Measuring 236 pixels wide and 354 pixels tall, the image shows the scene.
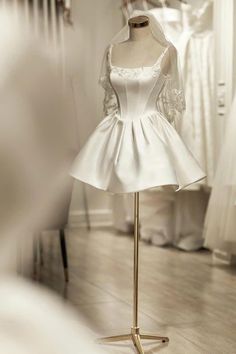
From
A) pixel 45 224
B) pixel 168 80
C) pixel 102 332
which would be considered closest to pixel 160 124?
pixel 168 80

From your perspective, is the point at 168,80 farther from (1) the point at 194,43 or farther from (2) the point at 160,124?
(1) the point at 194,43

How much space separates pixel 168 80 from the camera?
2213 millimetres

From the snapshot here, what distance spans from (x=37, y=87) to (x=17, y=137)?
22 mm

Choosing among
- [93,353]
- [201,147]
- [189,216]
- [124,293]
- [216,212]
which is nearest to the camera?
[93,353]

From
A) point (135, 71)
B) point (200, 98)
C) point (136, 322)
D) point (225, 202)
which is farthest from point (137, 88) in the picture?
point (200, 98)

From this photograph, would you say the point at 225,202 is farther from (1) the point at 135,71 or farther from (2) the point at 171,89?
(1) the point at 135,71

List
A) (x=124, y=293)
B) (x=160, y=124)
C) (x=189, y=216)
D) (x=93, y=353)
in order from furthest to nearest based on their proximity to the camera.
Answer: (x=189, y=216) → (x=124, y=293) → (x=160, y=124) → (x=93, y=353)

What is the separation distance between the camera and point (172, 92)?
7.36 ft

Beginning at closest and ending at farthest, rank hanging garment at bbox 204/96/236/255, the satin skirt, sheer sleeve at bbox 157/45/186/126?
the satin skirt, sheer sleeve at bbox 157/45/186/126, hanging garment at bbox 204/96/236/255

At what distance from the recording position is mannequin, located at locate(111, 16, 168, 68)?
2129 millimetres

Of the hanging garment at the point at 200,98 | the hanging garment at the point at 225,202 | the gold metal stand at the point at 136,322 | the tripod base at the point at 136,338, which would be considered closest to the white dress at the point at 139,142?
the gold metal stand at the point at 136,322

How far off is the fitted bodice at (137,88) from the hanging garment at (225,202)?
1292 millimetres

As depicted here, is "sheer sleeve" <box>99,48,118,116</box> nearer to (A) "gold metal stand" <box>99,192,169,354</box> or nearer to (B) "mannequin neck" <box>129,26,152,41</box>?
(B) "mannequin neck" <box>129,26,152,41</box>

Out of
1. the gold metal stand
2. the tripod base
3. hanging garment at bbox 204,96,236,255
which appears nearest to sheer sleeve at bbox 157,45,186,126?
the gold metal stand
